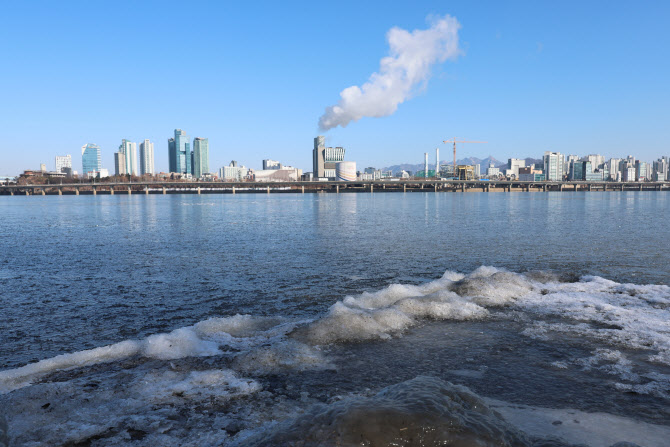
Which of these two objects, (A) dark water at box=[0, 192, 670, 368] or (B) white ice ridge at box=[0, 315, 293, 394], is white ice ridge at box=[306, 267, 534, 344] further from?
(A) dark water at box=[0, 192, 670, 368]

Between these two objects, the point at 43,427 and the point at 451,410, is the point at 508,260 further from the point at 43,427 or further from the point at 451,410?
the point at 43,427

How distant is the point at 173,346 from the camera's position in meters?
8.67

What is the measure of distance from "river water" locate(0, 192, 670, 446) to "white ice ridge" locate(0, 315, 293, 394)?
0.14 ft

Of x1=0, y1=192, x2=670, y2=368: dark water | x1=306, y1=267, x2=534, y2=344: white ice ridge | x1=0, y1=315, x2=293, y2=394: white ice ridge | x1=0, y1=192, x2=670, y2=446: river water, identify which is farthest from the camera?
x1=0, y1=192, x2=670, y2=368: dark water

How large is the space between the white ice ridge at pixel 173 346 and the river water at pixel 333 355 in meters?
0.04

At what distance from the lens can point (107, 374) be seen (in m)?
7.55

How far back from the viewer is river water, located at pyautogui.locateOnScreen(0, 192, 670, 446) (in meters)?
5.35

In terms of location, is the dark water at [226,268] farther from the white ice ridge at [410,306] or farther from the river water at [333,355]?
the white ice ridge at [410,306]

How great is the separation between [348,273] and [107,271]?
10.3 m

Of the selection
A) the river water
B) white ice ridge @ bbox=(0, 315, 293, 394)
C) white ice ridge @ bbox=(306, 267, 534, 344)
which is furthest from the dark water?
white ice ridge @ bbox=(306, 267, 534, 344)

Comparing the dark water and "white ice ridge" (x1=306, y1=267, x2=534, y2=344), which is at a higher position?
"white ice ridge" (x1=306, y1=267, x2=534, y2=344)

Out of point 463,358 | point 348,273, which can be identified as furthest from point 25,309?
point 463,358

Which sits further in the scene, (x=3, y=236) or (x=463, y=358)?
(x=3, y=236)

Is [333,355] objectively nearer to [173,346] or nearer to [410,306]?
[173,346]
